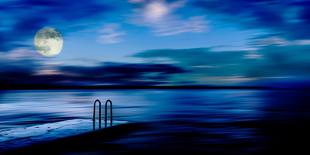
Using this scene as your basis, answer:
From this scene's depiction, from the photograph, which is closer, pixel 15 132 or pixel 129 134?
pixel 15 132

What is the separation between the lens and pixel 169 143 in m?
14.3

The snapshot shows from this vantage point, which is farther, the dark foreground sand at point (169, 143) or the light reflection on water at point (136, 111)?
the light reflection on water at point (136, 111)

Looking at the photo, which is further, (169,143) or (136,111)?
(136,111)

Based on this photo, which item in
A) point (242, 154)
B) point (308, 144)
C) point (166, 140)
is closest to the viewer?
point (242, 154)

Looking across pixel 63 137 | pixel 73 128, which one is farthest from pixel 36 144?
pixel 73 128

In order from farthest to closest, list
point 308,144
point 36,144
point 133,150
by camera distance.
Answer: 1. point 308,144
2. point 133,150
3. point 36,144

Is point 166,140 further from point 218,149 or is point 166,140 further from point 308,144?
point 308,144

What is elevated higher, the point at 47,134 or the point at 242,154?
the point at 47,134

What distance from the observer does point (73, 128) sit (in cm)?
1450

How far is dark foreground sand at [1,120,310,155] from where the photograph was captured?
1205 centimetres

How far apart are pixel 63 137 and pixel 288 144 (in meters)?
8.58

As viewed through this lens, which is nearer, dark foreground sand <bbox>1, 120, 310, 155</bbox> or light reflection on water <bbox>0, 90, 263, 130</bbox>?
dark foreground sand <bbox>1, 120, 310, 155</bbox>

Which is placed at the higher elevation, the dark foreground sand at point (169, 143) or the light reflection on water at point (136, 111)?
the light reflection on water at point (136, 111)

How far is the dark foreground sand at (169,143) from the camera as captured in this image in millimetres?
12055
